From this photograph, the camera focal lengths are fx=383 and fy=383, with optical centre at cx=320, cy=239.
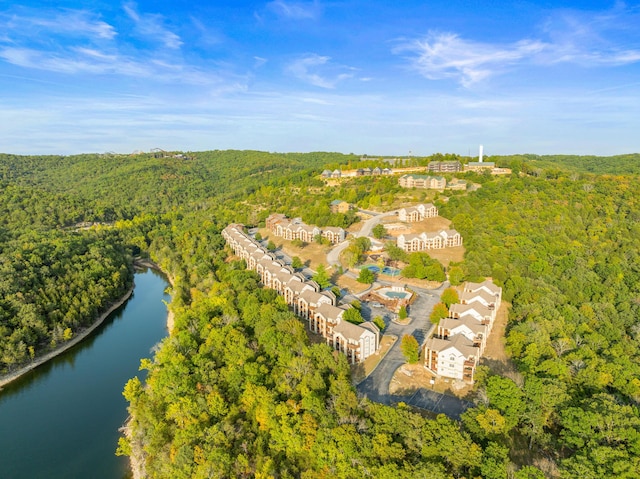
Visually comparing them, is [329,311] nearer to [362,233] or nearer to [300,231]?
[362,233]

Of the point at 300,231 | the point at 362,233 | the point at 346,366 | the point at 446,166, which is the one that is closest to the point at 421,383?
the point at 346,366

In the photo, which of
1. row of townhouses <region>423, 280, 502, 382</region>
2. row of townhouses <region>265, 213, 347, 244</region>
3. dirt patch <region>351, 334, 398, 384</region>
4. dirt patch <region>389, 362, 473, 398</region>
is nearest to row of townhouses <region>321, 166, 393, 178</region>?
row of townhouses <region>265, 213, 347, 244</region>

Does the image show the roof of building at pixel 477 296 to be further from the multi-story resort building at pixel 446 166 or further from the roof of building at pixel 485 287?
the multi-story resort building at pixel 446 166

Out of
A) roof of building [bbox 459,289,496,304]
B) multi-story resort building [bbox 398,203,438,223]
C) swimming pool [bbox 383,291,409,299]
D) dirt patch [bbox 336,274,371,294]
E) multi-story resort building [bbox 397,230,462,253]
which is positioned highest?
multi-story resort building [bbox 398,203,438,223]

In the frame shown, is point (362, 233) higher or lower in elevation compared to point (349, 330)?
higher

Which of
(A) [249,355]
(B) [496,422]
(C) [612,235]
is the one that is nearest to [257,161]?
(C) [612,235]

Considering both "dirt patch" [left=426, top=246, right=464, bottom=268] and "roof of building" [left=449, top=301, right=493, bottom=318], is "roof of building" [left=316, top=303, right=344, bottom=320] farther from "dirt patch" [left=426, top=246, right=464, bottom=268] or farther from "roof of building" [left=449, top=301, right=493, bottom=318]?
"dirt patch" [left=426, top=246, right=464, bottom=268]

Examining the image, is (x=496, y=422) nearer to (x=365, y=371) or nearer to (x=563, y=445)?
(x=563, y=445)

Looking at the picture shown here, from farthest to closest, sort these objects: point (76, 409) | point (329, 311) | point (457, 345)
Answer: point (329, 311) → point (76, 409) → point (457, 345)
